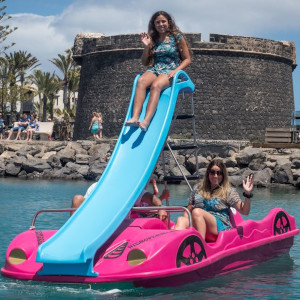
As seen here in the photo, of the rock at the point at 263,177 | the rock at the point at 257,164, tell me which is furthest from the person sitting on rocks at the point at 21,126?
the rock at the point at 263,177

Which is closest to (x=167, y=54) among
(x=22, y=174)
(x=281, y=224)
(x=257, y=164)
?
(x=281, y=224)

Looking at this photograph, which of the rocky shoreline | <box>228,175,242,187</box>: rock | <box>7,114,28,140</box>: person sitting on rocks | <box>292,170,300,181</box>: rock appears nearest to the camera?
<box>228,175,242,187</box>: rock

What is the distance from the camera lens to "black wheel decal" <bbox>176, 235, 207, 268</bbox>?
6.72 metres

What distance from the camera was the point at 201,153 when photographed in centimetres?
2761

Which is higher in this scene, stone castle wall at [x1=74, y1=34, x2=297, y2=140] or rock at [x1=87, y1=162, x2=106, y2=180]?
stone castle wall at [x1=74, y1=34, x2=297, y2=140]

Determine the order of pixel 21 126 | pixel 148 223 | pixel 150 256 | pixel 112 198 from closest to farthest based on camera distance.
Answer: pixel 150 256
pixel 148 223
pixel 112 198
pixel 21 126

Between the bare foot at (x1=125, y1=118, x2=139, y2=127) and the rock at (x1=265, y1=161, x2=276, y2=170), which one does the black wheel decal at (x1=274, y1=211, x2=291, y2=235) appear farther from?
the rock at (x1=265, y1=161, x2=276, y2=170)

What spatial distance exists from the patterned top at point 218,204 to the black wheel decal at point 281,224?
1226mm

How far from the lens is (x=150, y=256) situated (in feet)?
21.3

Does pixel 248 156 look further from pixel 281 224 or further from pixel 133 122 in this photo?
pixel 133 122

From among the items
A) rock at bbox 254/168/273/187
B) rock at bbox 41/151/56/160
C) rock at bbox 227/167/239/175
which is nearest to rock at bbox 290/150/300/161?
rock at bbox 254/168/273/187

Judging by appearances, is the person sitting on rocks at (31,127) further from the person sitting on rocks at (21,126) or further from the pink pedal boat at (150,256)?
the pink pedal boat at (150,256)

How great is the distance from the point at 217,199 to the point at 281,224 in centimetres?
161

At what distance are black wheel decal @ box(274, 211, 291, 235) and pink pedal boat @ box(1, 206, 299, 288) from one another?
3.27 feet
